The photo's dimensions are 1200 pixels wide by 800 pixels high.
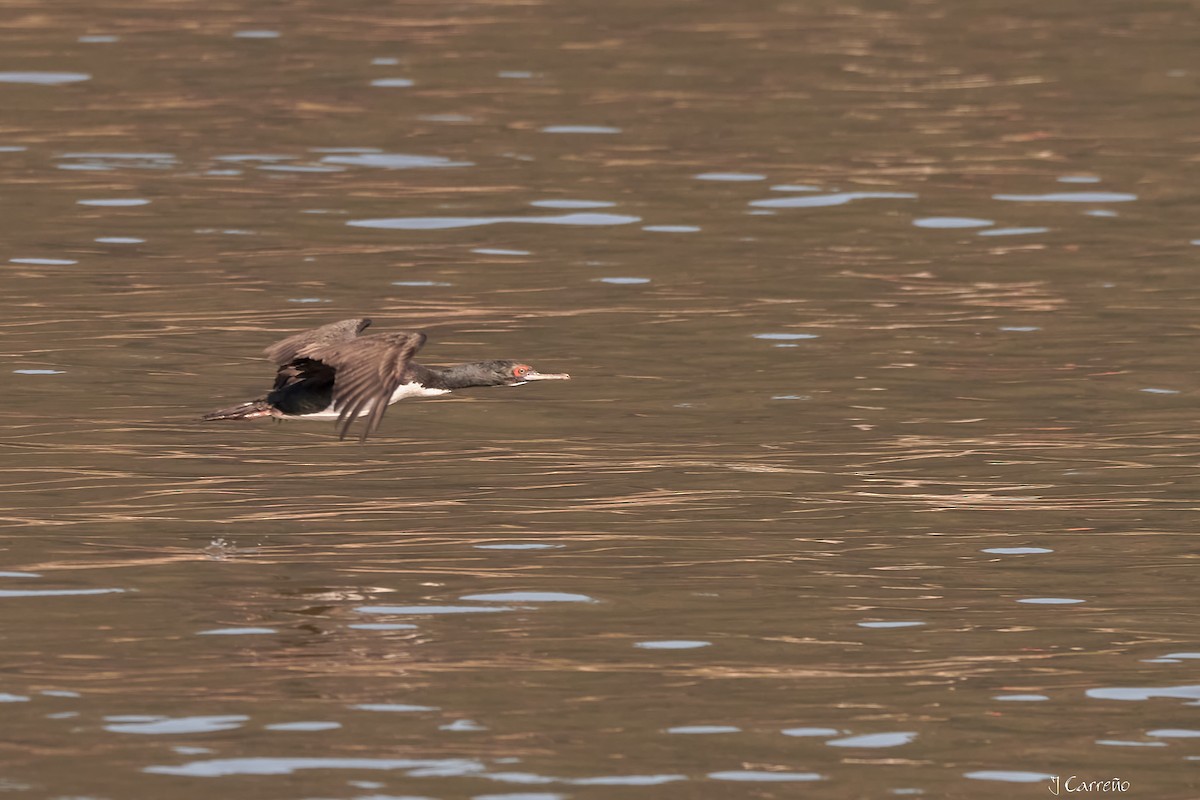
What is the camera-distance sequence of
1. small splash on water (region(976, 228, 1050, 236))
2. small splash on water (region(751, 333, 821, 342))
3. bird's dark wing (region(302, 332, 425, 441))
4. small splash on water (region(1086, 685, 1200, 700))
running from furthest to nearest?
small splash on water (region(976, 228, 1050, 236))
small splash on water (region(751, 333, 821, 342))
bird's dark wing (region(302, 332, 425, 441))
small splash on water (region(1086, 685, 1200, 700))

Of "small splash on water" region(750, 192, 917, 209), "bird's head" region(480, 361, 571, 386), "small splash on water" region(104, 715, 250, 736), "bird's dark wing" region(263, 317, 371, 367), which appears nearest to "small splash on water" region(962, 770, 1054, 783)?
"small splash on water" region(104, 715, 250, 736)

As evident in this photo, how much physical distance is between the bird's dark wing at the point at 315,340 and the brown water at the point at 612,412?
875 millimetres

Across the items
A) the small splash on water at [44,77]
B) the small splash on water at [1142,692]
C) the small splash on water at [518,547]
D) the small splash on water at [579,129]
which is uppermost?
the small splash on water at [44,77]

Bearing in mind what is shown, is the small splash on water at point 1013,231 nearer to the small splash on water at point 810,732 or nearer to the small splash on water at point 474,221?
the small splash on water at point 474,221

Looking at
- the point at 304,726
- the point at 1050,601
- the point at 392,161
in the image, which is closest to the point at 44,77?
the point at 392,161

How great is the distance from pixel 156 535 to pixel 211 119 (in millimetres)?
14881

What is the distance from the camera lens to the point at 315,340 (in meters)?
16.0

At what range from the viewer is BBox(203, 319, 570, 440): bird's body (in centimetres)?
1480

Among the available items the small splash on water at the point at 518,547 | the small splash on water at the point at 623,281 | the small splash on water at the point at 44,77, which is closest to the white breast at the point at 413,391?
the small splash on water at the point at 518,547

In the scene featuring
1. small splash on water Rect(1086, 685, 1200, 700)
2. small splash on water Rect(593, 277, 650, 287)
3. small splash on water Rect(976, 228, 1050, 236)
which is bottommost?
small splash on water Rect(976, 228, 1050, 236)

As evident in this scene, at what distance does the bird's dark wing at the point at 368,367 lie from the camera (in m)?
14.7

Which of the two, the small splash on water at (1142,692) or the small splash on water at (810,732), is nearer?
the small splash on water at (810,732)

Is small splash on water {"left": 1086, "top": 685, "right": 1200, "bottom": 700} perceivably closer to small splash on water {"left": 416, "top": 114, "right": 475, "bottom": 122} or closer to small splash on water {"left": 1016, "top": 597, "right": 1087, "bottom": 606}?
→ small splash on water {"left": 1016, "top": 597, "right": 1087, "bottom": 606}

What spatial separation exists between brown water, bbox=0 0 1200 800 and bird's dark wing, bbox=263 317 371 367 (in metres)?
0.87
